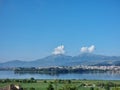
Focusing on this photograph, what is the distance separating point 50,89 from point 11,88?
12.8 metres

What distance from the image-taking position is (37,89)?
4259 cm

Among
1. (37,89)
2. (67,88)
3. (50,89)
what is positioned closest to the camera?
(67,88)

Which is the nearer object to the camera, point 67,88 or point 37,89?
point 67,88

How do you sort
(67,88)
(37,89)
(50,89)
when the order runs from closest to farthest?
(67,88)
(50,89)
(37,89)

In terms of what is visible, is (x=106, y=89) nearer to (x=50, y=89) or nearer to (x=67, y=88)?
(x=50, y=89)

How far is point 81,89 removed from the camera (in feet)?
143

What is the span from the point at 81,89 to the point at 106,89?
119 inches

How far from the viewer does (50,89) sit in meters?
36.2

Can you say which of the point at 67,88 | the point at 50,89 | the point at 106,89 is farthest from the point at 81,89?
the point at 67,88

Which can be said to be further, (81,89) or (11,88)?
(81,89)

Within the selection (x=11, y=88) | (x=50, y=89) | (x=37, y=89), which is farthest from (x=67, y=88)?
(x=37, y=89)

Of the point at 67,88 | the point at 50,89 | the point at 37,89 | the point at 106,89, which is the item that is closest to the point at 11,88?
the point at 67,88

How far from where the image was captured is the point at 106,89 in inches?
1743

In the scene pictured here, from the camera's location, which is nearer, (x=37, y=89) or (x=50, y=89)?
(x=50, y=89)
